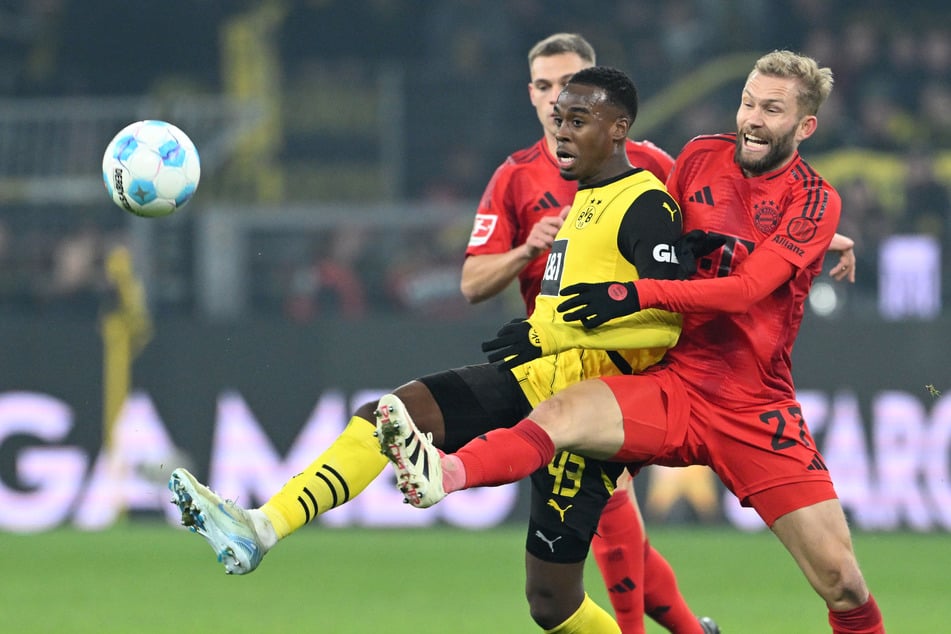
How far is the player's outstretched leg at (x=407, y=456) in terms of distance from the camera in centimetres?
453

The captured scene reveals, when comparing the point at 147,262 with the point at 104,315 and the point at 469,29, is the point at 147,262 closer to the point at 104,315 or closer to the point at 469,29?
the point at 104,315

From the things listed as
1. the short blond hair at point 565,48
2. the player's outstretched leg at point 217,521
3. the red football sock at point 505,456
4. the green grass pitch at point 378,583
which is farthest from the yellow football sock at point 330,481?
the green grass pitch at point 378,583

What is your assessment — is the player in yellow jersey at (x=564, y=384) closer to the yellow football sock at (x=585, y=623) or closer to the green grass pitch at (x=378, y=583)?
the yellow football sock at (x=585, y=623)

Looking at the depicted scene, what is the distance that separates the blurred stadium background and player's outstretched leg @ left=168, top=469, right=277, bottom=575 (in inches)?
181

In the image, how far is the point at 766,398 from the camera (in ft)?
17.3

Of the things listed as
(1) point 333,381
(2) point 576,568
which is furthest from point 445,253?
(2) point 576,568

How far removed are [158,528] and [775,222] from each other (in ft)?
23.6

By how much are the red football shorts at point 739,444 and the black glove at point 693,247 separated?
36cm

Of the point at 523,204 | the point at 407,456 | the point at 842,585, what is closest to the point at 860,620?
the point at 842,585

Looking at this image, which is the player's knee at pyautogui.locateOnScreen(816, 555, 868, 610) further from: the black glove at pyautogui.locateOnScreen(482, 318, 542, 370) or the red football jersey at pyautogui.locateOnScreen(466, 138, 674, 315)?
the red football jersey at pyautogui.locateOnScreen(466, 138, 674, 315)

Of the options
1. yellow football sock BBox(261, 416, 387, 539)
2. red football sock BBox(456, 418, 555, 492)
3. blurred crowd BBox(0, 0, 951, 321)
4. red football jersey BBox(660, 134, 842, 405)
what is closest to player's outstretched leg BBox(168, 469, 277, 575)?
yellow football sock BBox(261, 416, 387, 539)

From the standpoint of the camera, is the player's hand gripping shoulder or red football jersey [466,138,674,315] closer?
the player's hand gripping shoulder

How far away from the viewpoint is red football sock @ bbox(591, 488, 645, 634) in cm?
605

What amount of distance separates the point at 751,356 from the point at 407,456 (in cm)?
132
